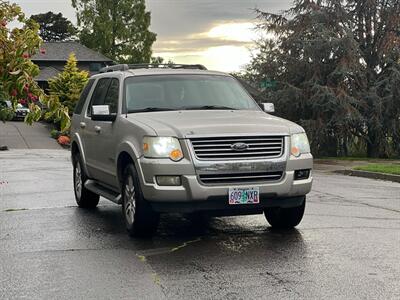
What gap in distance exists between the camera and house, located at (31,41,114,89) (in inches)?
2469

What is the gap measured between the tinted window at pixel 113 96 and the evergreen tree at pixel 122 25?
189 ft

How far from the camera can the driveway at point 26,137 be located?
3734cm

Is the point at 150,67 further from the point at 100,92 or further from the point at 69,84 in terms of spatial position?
the point at 69,84

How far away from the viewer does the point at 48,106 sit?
32.0ft

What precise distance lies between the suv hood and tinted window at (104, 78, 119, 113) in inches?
27.0

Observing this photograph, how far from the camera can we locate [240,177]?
23.0 ft

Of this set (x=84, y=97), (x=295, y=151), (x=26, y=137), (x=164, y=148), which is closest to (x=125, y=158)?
(x=164, y=148)

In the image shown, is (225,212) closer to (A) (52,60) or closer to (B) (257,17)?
Result: (B) (257,17)

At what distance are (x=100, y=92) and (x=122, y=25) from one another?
193 feet

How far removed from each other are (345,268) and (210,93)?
11.3ft

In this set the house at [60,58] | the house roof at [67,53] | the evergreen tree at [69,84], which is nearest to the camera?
the evergreen tree at [69,84]

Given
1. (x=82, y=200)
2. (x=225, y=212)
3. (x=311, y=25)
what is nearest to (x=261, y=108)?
(x=225, y=212)

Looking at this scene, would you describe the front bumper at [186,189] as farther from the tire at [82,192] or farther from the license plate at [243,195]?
the tire at [82,192]

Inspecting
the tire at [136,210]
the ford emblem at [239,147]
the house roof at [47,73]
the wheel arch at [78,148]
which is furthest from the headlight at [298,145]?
the house roof at [47,73]
